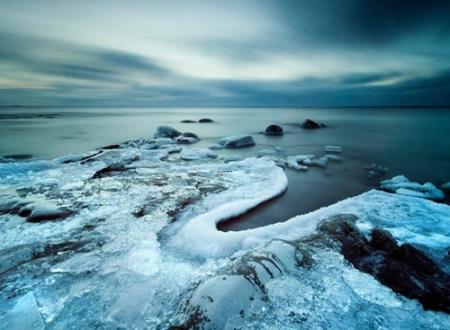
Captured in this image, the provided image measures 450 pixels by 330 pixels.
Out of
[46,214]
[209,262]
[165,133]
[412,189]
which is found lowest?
[165,133]

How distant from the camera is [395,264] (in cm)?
219

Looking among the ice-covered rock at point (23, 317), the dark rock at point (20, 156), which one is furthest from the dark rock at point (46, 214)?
the dark rock at point (20, 156)

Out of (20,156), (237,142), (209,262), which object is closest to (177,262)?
(209,262)

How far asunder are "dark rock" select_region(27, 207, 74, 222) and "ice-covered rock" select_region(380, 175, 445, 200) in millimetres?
5860

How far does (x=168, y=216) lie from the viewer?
10.7 feet

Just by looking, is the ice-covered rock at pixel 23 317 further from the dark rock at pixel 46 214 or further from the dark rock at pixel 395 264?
the dark rock at pixel 395 264

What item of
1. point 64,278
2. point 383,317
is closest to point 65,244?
point 64,278

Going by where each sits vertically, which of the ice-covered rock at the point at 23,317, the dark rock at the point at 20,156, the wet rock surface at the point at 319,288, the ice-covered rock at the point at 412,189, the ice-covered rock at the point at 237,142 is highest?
the wet rock surface at the point at 319,288

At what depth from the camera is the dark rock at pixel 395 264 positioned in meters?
1.87

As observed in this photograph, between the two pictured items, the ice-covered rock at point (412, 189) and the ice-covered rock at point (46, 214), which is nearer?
the ice-covered rock at point (46, 214)

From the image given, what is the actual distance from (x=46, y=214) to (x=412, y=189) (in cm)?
646

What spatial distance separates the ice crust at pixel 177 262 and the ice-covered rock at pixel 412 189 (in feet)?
Result: 1.50

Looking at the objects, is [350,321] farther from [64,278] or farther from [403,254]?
[64,278]

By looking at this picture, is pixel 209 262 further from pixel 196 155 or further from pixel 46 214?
pixel 196 155
